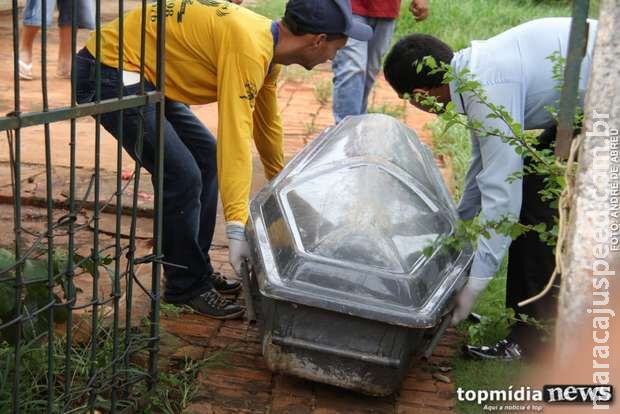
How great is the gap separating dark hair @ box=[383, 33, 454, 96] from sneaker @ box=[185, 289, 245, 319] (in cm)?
108

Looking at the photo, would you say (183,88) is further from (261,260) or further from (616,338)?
(616,338)

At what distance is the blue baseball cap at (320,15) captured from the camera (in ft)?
10.8

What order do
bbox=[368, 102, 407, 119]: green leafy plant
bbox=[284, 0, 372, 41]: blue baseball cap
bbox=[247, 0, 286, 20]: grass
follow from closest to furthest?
bbox=[284, 0, 372, 41]: blue baseball cap, bbox=[368, 102, 407, 119]: green leafy plant, bbox=[247, 0, 286, 20]: grass

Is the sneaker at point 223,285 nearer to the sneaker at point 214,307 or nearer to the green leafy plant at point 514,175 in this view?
the sneaker at point 214,307

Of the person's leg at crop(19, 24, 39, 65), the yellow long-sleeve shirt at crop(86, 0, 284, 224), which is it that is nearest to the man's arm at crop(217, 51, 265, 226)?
the yellow long-sleeve shirt at crop(86, 0, 284, 224)

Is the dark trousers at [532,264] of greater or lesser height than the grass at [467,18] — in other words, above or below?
above

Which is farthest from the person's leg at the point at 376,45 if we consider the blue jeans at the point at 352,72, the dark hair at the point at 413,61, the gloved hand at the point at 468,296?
the gloved hand at the point at 468,296

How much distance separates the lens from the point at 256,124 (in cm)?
390

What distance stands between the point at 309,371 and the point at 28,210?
7.02ft

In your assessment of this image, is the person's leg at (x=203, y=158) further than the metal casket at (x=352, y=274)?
Yes

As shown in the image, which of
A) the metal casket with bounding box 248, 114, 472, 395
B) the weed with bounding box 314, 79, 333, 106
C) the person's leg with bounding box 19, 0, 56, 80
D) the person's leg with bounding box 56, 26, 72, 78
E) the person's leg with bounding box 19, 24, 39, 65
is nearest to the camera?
the metal casket with bounding box 248, 114, 472, 395

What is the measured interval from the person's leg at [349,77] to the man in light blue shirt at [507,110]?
2020 millimetres

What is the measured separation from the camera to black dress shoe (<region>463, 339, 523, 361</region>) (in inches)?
138

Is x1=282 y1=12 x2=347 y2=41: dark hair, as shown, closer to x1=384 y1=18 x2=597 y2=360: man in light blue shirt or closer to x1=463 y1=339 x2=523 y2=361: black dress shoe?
x1=384 y1=18 x2=597 y2=360: man in light blue shirt
